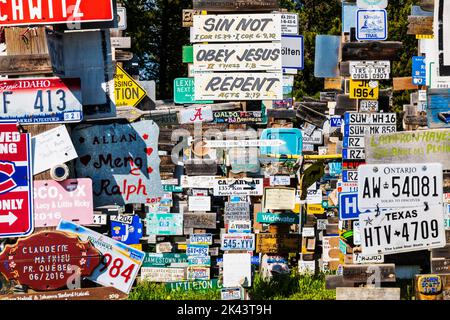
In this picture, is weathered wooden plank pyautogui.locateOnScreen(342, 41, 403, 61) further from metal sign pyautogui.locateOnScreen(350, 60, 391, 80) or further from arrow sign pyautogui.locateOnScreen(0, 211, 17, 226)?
arrow sign pyautogui.locateOnScreen(0, 211, 17, 226)

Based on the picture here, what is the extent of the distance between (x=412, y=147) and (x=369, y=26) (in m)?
4.62

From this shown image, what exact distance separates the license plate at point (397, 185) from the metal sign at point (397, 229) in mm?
89

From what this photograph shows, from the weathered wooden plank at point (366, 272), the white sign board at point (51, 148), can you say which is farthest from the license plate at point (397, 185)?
the white sign board at point (51, 148)

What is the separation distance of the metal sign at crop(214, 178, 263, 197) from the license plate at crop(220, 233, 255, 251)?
93 cm

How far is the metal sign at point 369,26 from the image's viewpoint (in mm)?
13062

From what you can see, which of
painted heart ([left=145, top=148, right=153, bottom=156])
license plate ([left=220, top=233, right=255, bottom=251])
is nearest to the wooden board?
painted heart ([left=145, top=148, right=153, bottom=156])

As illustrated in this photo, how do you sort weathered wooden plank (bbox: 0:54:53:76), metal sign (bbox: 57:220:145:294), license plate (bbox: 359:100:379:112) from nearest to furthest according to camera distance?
1. weathered wooden plank (bbox: 0:54:53:76)
2. metal sign (bbox: 57:220:145:294)
3. license plate (bbox: 359:100:379:112)

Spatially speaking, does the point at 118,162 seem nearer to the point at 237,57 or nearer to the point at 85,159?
the point at 85,159

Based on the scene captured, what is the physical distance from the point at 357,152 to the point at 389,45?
5.42 feet

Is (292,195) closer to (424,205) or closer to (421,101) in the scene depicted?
(424,205)

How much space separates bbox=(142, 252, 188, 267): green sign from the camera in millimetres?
14203

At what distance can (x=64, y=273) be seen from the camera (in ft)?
24.0

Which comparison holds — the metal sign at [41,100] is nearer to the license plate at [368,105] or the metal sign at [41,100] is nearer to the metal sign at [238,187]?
the metal sign at [238,187]
